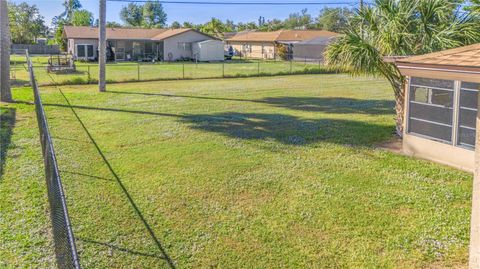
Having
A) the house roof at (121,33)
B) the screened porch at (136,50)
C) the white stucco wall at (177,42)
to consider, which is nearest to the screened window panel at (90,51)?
the house roof at (121,33)

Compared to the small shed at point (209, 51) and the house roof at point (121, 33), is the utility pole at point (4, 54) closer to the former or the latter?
the house roof at point (121, 33)

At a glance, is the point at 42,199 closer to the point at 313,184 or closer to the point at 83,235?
the point at 83,235

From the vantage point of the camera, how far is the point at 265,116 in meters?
14.5

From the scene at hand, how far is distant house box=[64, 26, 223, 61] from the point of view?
4375 cm

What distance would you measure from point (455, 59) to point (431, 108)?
1.92 meters

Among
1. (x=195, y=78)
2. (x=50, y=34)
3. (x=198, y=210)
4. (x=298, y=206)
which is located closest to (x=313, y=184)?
(x=298, y=206)

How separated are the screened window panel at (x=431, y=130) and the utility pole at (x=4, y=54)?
48.7ft

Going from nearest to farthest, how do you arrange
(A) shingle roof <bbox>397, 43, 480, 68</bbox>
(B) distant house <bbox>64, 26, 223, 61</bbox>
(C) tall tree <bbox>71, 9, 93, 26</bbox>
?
(A) shingle roof <bbox>397, 43, 480, 68</bbox>
(B) distant house <bbox>64, 26, 223, 61</bbox>
(C) tall tree <bbox>71, 9, 93, 26</bbox>

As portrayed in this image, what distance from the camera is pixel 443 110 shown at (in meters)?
9.17

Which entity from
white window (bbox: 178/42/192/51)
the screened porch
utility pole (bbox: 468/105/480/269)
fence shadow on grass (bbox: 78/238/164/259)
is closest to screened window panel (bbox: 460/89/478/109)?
utility pole (bbox: 468/105/480/269)

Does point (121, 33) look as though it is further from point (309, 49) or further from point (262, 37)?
point (309, 49)

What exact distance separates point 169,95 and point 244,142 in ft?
31.6

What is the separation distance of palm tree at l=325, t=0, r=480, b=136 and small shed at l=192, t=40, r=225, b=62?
118 feet

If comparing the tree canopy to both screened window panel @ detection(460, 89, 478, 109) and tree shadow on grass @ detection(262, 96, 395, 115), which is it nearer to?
tree shadow on grass @ detection(262, 96, 395, 115)
